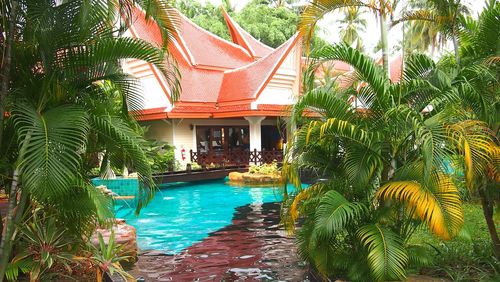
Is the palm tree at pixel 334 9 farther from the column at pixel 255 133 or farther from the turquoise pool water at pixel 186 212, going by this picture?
the column at pixel 255 133

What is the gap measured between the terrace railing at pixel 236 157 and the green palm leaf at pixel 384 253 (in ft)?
44.2

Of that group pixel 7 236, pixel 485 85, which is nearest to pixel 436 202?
pixel 485 85

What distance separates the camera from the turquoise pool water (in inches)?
316

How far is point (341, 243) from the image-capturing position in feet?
16.4

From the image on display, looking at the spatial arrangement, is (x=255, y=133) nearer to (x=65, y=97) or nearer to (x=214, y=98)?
(x=214, y=98)

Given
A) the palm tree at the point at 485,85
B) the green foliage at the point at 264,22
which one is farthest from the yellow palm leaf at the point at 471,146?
the green foliage at the point at 264,22

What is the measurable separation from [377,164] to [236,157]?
14.3 meters

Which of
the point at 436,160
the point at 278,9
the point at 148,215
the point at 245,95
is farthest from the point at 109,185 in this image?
the point at 278,9

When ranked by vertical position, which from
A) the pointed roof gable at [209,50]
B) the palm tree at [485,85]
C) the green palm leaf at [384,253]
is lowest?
the green palm leaf at [384,253]

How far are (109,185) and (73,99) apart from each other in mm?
8848

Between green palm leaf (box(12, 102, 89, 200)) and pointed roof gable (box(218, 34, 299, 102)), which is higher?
pointed roof gable (box(218, 34, 299, 102))

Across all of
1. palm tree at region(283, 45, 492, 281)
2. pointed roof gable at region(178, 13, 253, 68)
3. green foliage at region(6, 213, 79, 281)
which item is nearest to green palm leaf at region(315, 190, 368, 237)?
palm tree at region(283, 45, 492, 281)

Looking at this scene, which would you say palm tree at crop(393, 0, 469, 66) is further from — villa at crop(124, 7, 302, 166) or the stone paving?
villa at crop(124, 7, 302, 166)

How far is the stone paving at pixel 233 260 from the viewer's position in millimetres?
5770
